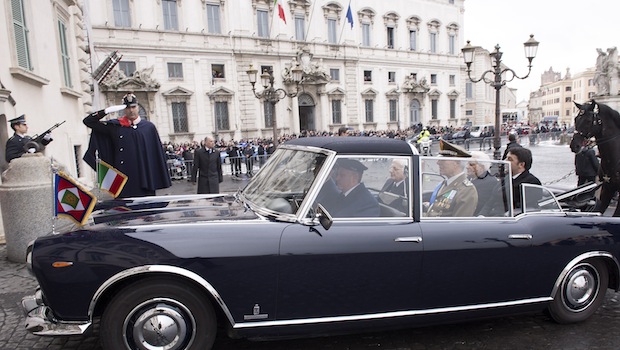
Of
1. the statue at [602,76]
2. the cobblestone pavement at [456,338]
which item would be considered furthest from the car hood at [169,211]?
the statue at [602,76]

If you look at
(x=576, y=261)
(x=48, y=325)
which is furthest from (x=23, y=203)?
(x=576, y=261)

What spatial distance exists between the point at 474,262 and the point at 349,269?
3.50ft

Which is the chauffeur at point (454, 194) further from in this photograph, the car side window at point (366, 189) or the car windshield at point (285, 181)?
the car windshield at point (285, 181)

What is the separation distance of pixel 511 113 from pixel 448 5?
22.0m

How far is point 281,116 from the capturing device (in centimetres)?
3759

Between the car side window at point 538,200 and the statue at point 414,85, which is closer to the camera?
the car side window at point 538,200

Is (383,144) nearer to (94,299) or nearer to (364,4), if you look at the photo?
(94,299)

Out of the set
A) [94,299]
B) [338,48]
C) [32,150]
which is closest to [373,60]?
[338,48]

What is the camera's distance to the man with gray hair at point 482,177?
3852mm

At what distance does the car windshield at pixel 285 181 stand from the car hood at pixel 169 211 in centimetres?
17

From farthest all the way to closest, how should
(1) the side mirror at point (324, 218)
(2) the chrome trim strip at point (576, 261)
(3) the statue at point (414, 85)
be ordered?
1. (3) the statue at point (414, 85)
2. (2) the chrome trim strip at point (576, 261)
3. (1) the side mirror at point (324, 218)

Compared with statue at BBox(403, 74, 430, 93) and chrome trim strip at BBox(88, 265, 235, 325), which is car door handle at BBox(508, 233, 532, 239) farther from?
statue at BBox(403, 74, 430, 93)

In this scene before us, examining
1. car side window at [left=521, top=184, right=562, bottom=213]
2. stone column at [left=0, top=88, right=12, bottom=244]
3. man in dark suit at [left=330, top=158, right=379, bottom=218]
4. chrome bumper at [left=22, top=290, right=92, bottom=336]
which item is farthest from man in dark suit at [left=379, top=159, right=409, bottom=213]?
stone column at [left=0, top=88, right=12, bottom=244]

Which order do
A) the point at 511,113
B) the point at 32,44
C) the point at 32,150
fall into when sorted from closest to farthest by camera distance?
1. the point at 32,150
2. the point at 32,44
3. the point at 511,113
